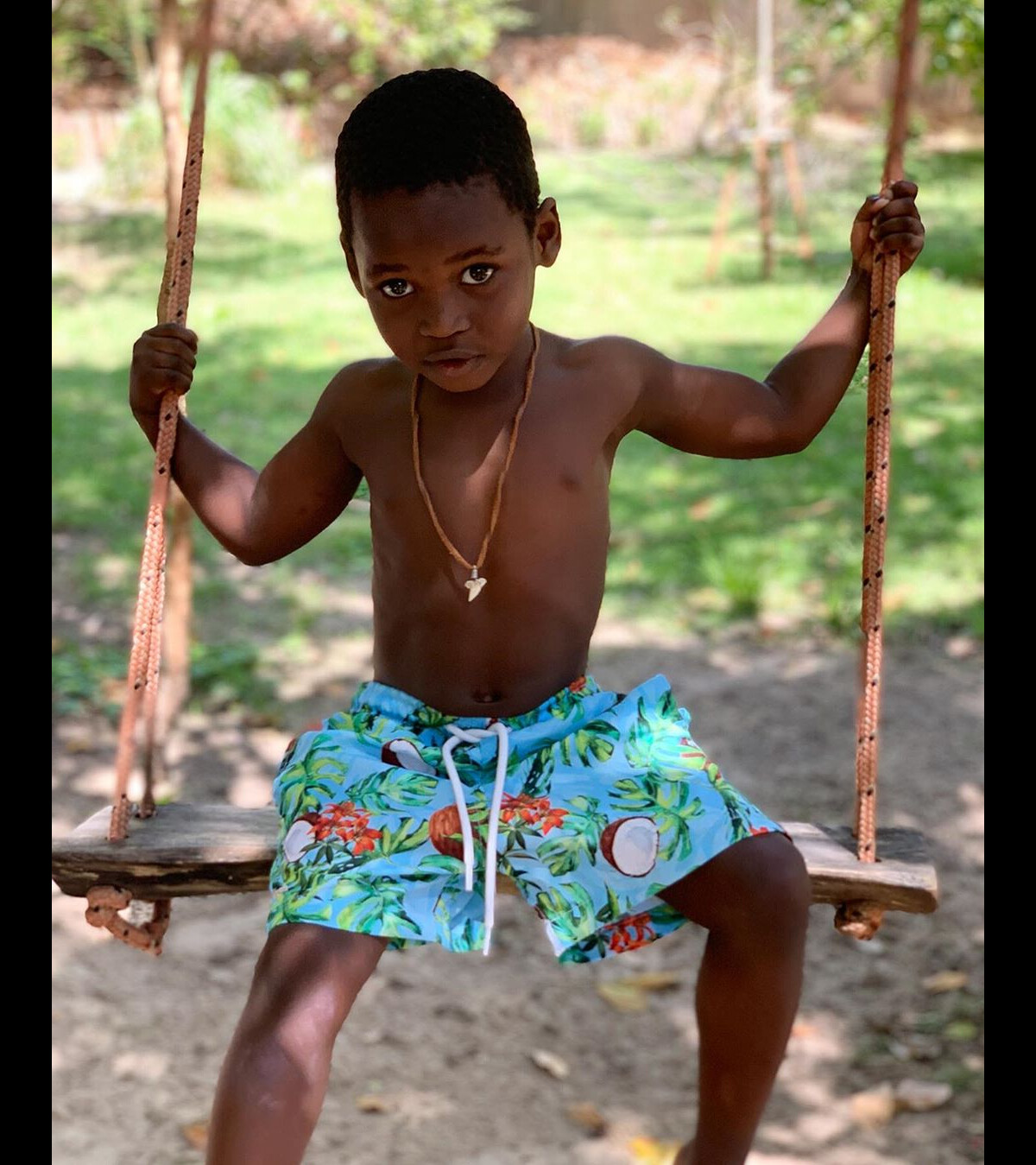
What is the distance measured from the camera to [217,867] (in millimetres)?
2201

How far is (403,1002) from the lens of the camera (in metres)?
3.44

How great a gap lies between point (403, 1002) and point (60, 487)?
11.5ft

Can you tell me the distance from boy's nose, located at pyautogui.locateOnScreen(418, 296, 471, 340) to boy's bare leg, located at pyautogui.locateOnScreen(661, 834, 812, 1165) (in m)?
0.80

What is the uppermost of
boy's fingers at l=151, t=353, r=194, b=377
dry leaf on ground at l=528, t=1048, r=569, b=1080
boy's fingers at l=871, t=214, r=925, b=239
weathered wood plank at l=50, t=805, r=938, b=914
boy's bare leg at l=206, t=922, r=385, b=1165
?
boy's fingers at l=871, t=214, r=925, b=239

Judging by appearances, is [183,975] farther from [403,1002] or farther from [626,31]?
[626,31]

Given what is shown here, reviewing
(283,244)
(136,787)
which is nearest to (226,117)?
(283,244)

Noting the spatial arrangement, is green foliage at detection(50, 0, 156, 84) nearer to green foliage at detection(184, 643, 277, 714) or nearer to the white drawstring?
green foliage at detection(184, 643, 277, 714)

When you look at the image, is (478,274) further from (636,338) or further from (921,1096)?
(636,338)

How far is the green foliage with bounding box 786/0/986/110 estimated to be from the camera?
7113 mm

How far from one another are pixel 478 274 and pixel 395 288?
113 millimetres

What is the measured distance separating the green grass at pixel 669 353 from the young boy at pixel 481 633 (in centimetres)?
287

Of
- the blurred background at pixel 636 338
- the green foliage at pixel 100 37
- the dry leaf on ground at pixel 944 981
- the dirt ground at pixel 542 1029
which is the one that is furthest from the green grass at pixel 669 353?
the green foliage at pixel 100 37

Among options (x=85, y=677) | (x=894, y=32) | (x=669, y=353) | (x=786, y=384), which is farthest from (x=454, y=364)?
(x=894, y=32)

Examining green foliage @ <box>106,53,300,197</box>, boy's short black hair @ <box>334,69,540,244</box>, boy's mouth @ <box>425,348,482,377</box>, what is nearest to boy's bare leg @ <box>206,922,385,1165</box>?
boy's mouth @ <box>425,348,482,377</box>
